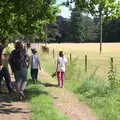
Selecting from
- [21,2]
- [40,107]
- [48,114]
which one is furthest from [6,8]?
[48,114]

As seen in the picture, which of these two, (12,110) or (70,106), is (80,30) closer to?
(70,106)

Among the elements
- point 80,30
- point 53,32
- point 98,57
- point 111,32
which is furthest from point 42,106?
point 80,30

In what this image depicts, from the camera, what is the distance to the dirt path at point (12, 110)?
11.1 m

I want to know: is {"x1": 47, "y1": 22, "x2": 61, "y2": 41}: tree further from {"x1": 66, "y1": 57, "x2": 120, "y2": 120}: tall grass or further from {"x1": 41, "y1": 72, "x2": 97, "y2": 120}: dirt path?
{"x1": 41, "y1": 72, "x2": 97, "y2": 120}: dirt path

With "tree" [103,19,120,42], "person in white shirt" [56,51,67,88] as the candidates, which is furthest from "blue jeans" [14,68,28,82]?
"tree" [103,19,120,42]

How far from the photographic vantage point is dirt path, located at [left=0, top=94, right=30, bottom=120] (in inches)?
438

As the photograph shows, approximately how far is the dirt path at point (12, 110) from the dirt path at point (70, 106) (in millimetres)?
1002

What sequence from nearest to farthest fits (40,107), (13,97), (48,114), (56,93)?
1. (48,114)
2. (40,107)
3. (13,97)
4. (56,93)

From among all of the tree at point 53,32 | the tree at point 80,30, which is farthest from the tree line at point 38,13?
the tree at point 80,30

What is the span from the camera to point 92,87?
54.5 ft

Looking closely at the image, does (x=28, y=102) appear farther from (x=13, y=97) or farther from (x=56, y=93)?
(x=56, y=93)

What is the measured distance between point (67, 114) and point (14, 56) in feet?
11.7

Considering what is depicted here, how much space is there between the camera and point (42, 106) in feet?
41.1

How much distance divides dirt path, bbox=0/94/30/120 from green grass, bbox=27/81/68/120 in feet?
0.68
